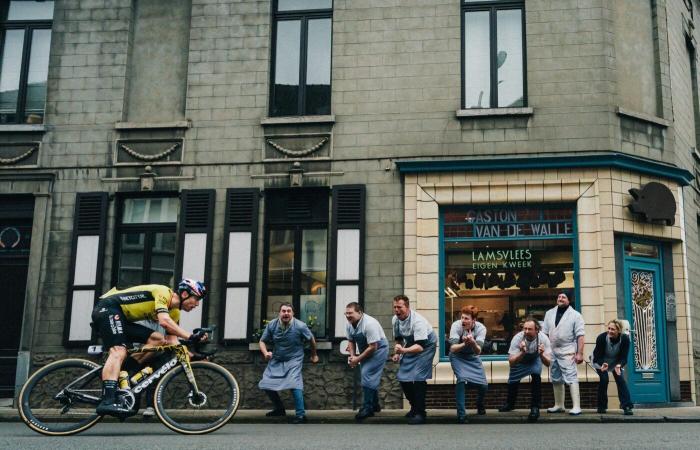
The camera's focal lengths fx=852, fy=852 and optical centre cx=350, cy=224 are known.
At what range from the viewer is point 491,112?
1478 centimetres

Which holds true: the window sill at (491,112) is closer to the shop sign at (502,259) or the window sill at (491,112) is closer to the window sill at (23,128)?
the shop sign at (502,259)

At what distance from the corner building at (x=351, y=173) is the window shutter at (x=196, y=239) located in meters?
0.05

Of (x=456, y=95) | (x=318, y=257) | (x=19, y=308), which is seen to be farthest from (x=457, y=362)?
(x=19, y=308)

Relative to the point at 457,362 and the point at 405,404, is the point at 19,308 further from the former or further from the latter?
the point at 457,362

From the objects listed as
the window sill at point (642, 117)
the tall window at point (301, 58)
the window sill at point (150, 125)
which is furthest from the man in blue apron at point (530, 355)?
the window sill at point (150, 125)

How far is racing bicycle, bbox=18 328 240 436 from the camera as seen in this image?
356 inches

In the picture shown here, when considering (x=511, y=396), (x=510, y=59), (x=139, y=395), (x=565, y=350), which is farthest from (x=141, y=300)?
(x=510, y=59)

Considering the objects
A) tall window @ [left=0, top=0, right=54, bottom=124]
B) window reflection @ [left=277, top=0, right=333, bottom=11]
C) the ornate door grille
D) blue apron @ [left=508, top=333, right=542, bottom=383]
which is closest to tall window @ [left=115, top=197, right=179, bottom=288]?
tall window @ [left=0, top=0, right=54, bottom=124]

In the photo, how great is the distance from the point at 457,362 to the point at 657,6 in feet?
26.0

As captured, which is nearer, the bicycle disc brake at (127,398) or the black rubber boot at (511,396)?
the bicycle disc brake at (127,398)

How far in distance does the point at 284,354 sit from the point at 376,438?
13.2ft

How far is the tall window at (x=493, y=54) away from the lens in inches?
596

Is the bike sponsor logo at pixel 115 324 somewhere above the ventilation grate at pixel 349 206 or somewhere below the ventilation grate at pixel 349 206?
below

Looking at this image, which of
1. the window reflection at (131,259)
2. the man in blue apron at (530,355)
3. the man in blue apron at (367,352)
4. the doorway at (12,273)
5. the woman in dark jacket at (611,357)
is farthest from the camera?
the window reflection at (131,259)
